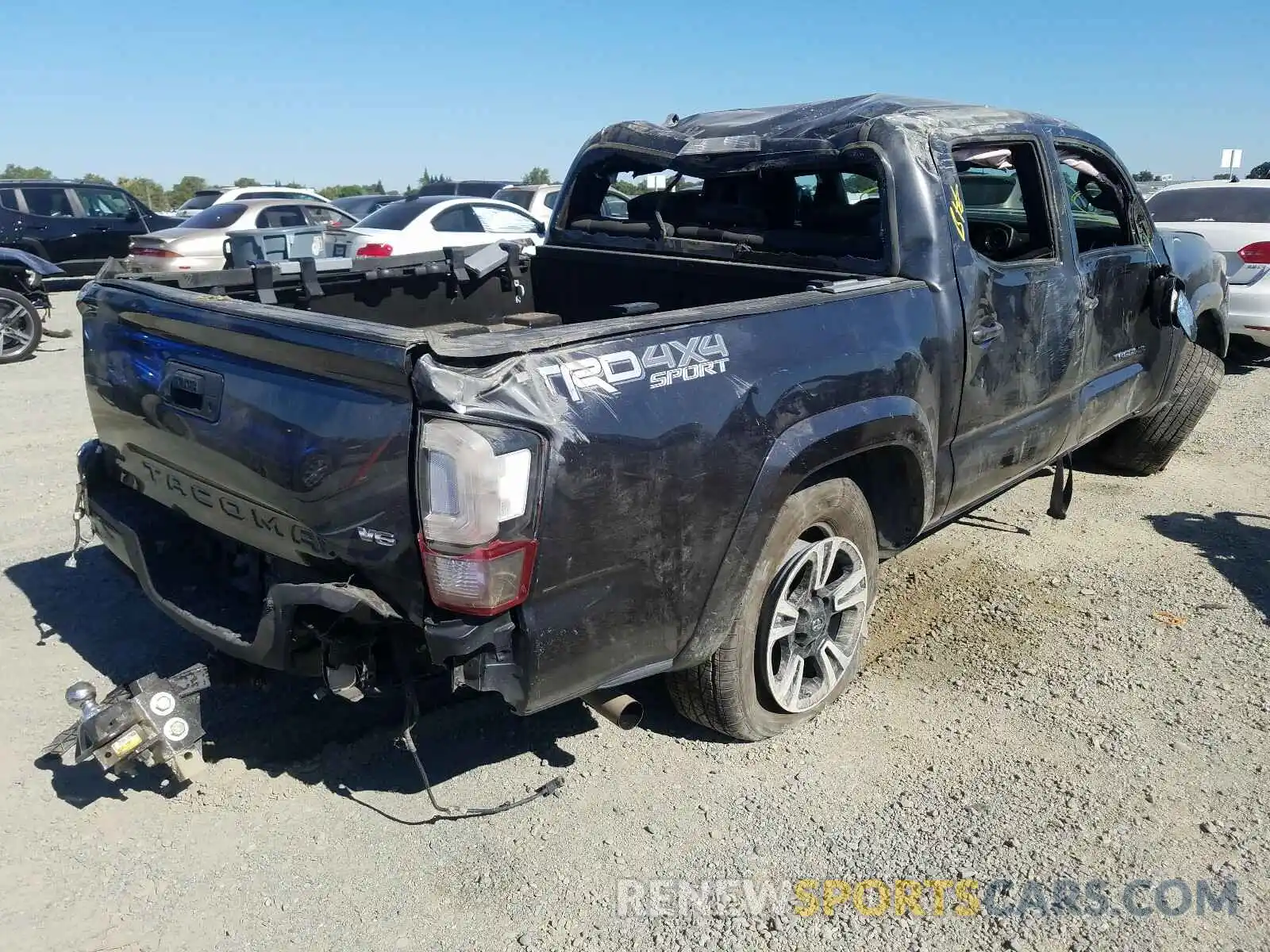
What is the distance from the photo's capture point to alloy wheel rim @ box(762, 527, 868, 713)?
10.1 ft

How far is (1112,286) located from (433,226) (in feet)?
31.6

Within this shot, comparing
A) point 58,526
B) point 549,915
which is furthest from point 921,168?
point 58,526

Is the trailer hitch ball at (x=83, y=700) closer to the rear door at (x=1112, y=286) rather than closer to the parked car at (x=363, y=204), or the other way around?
the rear door at (x=1112, y=286)

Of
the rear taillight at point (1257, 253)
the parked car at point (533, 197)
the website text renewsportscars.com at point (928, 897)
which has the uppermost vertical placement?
the parked car at point (533, 197)

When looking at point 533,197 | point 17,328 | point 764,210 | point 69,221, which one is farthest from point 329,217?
point 764,210

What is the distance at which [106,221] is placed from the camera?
51.8ft

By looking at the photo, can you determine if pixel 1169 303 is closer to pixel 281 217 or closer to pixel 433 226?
pixel 433 226

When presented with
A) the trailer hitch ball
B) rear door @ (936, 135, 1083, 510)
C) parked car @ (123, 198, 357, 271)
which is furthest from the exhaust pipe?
parked car @ (123, 198, 357, 271)

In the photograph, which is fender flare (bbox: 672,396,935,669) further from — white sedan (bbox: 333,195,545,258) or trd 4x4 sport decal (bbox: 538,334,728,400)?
white sedan (bbox: 333,195,545,258)

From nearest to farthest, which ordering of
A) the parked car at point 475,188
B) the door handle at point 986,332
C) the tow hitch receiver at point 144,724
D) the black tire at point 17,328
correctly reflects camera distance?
the tow hitch receiver at point 144,724 < the door handle at point 986,332 < the black tire at point 17,328 < the parked car at point 475,188

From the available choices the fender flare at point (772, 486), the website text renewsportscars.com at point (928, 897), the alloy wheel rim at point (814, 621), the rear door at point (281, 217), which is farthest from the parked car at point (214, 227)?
the website text renewsportscars.com at point (928, 897)

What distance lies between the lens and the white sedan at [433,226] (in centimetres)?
1213

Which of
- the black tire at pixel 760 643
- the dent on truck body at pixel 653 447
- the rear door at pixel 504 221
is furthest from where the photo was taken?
the rear door at pixel 504 221

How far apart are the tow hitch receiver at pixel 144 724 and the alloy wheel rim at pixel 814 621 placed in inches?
66.0
